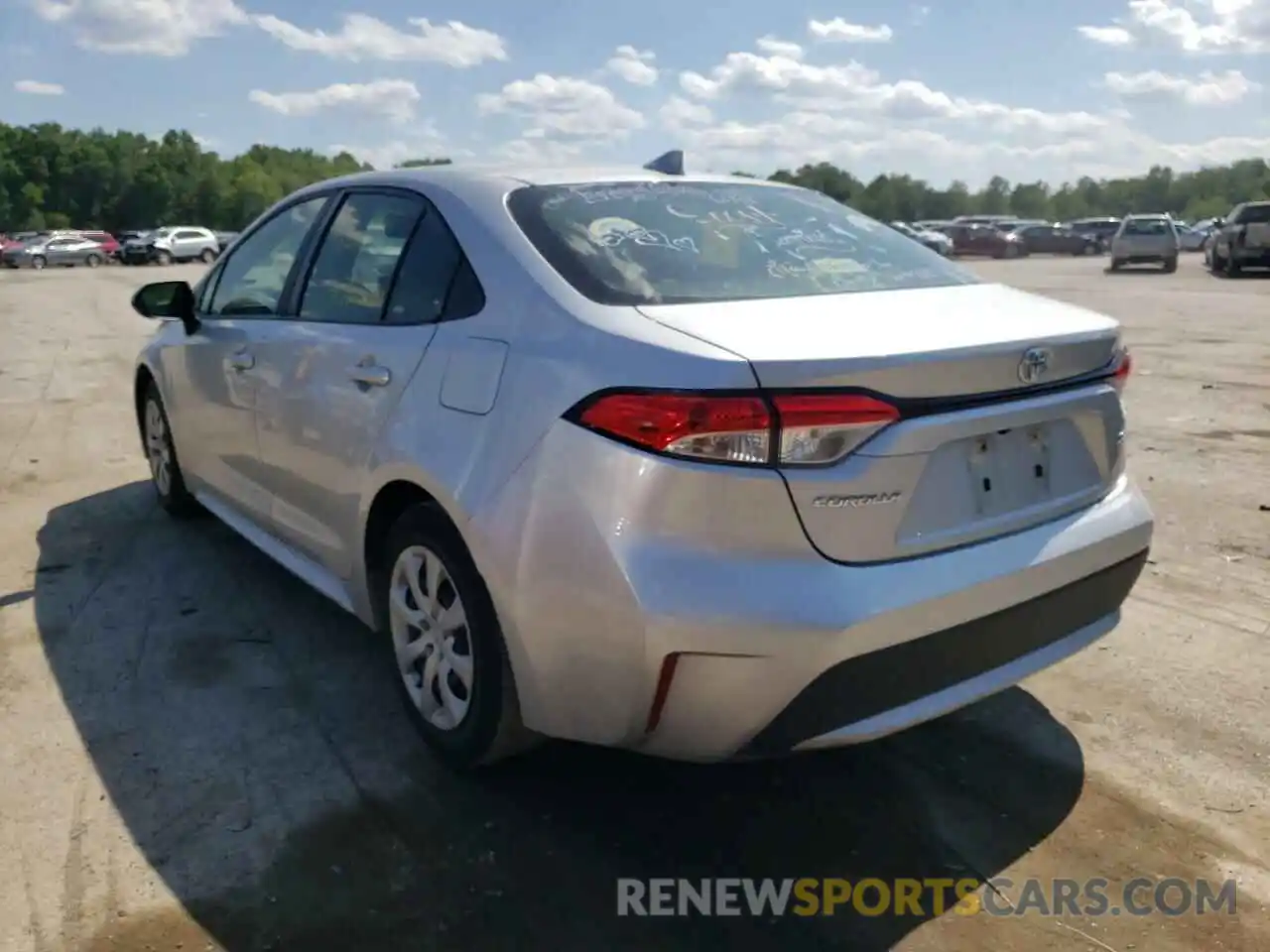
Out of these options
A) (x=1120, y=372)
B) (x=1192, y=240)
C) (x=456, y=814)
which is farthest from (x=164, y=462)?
(x=1192, y=240)

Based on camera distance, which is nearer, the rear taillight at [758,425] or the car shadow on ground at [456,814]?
the rear taillight at [758,425]

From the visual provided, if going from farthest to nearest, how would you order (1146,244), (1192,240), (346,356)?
(1192,240) < (1146,244) < (346,356)

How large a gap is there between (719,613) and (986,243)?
162 feet

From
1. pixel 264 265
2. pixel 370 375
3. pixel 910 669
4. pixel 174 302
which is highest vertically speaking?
pixel 264 265

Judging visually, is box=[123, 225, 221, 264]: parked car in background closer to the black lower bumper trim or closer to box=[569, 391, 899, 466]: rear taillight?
box=[569, 391, 899, 466]: rear taillight

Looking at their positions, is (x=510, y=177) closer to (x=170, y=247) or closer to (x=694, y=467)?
(x=694, y=467)

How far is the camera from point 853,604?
2.38 metres

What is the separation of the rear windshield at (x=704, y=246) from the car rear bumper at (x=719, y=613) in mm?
556

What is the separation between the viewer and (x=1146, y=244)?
31672 mm

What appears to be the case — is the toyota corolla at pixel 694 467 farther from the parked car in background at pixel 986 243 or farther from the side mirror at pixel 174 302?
the parked car in background at pixel 986 243

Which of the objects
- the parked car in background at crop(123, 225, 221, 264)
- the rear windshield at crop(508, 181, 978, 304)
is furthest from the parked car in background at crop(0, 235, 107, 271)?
the rear windshield at crop(508, 181, 978, 304)

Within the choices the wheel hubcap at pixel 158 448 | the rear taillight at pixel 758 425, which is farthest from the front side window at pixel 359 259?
the wheel hubcap at pixel 158 448

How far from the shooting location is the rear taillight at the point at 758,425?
2352 mm

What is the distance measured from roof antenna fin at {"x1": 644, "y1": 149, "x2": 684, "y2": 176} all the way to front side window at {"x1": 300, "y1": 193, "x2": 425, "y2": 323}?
33.9 inches
